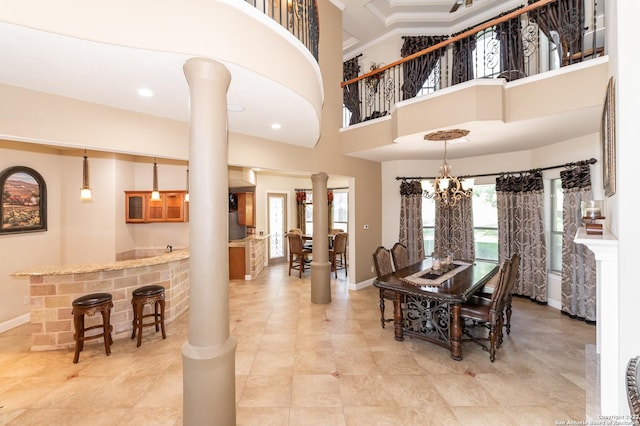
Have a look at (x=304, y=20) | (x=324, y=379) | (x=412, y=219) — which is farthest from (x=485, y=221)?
(x=304, y=20)

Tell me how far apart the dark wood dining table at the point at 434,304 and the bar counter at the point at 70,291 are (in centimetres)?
335

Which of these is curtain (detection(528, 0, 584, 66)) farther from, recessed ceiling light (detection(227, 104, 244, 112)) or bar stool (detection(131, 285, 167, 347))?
bar stool (detection(131, 285, 167, 347))

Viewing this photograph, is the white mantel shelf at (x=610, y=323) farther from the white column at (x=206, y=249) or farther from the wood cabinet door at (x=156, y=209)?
the wood cabinet door at (x=156, y=209)

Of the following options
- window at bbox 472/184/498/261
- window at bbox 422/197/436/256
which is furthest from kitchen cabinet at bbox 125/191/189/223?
window at bbox 472/184/498/261

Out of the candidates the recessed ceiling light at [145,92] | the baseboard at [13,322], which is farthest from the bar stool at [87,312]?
the recessed ceiling light at [145,92]

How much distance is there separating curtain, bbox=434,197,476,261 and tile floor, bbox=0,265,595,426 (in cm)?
179

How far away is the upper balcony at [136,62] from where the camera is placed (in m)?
1.58

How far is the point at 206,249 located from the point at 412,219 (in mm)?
4954

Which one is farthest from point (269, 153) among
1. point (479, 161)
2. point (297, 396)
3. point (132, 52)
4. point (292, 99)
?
point (479, 161)

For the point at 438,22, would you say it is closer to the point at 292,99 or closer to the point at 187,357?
the point at 292,99

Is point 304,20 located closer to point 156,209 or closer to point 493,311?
point 493,311

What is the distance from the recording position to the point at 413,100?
151 inches

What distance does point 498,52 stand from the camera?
4.77 metres

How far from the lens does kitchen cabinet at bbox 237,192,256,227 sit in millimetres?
7301
